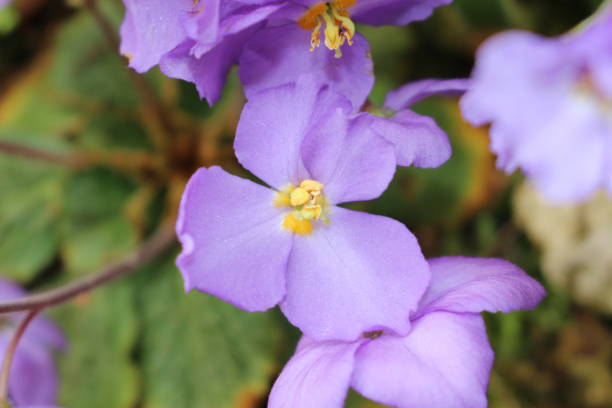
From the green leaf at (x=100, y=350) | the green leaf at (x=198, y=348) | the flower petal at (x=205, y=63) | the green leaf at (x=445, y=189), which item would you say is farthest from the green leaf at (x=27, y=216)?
the flower petal at (x=205, y=63)

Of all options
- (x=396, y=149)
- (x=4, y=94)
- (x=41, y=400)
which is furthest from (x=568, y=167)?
(x=4, y=94)

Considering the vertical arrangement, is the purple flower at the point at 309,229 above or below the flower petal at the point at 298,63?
below

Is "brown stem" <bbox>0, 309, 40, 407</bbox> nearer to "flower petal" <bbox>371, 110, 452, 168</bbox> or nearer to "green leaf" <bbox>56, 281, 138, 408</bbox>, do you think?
"flower petal" <bbox>371, 110, 452, 168</bbox>

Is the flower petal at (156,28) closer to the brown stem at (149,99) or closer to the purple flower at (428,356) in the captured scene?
the purple flower at (428,356)

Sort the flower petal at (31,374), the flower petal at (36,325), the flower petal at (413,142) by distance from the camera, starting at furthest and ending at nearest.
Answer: the flower petal at (36,325) → the flower petal at (31,374) → the flower petal at (413,142)

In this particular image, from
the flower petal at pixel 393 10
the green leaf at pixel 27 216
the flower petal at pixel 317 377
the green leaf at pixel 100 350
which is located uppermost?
the flower petal at pixel 393 10

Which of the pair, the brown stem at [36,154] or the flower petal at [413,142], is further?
the brown stem at [36,154]
